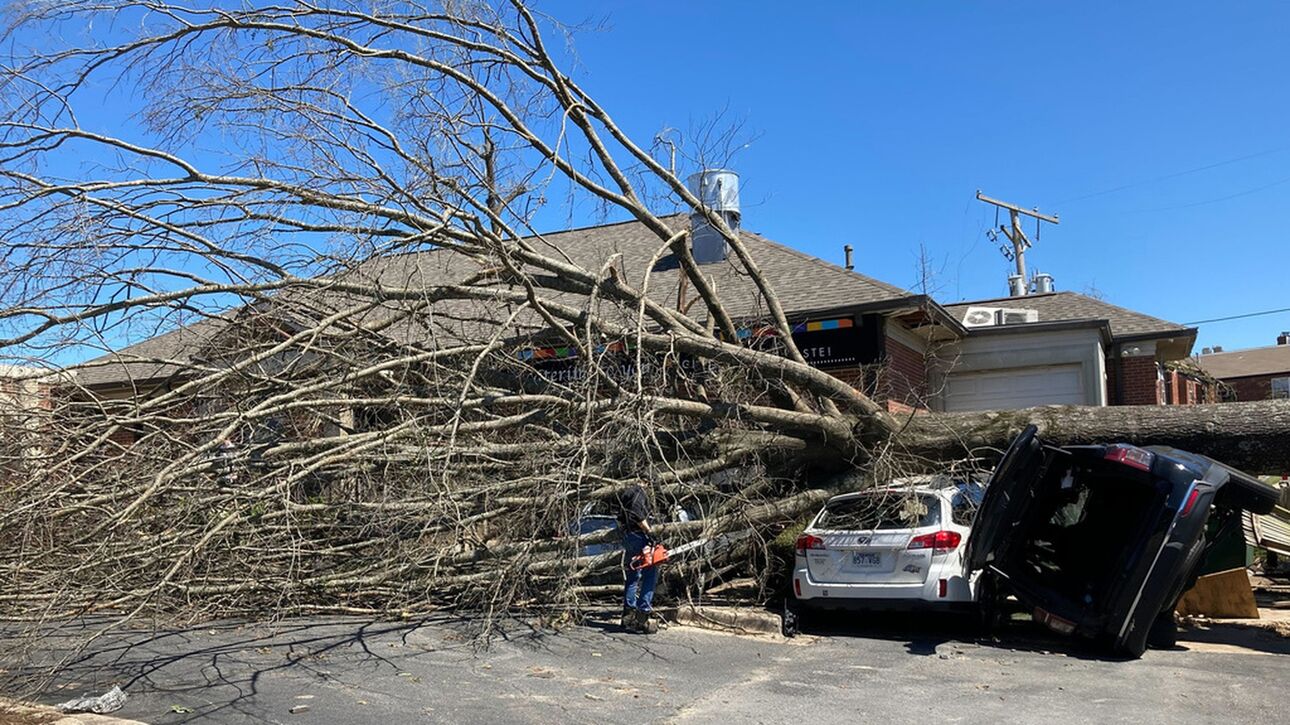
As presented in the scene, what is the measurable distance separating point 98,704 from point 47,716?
30cm

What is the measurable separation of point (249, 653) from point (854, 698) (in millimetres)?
4677

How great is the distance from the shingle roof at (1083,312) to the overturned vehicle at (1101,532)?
980 cm

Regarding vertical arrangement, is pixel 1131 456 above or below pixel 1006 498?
above

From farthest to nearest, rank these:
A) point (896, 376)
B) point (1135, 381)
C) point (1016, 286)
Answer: point (1016, 286) < point (1135, 381) < point (896, 376)

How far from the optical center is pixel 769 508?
9984mm

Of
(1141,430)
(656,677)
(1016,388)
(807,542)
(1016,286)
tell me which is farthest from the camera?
(1016,286)

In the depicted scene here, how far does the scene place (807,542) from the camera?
366 inches

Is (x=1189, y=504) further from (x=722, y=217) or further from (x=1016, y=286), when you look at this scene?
(x=1016, y=286)

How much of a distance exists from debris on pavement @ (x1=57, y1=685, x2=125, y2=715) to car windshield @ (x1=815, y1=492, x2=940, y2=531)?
5.87m

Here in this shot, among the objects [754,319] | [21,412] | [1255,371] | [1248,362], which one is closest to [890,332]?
[754,319]

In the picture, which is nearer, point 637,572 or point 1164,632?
point 1164,632

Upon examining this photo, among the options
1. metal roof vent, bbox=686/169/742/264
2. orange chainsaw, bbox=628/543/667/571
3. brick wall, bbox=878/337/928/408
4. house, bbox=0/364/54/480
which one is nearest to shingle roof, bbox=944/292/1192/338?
brick wall, bbox=878/337/928/408

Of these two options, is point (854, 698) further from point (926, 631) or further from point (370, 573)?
point (370, 573)

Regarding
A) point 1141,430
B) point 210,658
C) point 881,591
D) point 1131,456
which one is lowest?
point 210,658
